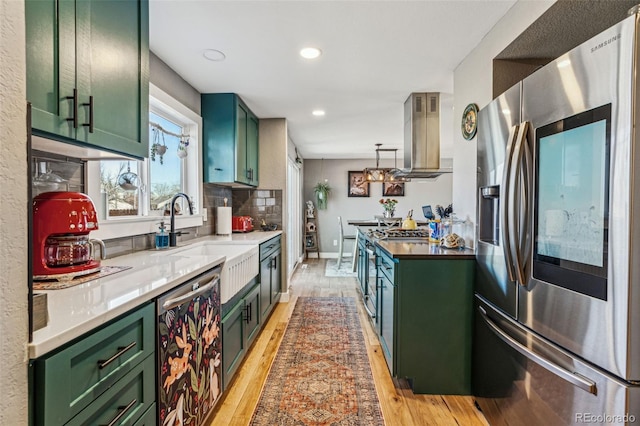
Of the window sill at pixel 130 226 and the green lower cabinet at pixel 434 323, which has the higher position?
the window sill at pixel 130 226

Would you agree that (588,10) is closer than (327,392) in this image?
Yes

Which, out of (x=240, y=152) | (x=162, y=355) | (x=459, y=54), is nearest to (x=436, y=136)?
(x=459, y=54)

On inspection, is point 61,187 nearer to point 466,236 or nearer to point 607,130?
point 607,130

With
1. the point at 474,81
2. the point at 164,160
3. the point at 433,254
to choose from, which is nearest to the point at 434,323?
the point at 433,254

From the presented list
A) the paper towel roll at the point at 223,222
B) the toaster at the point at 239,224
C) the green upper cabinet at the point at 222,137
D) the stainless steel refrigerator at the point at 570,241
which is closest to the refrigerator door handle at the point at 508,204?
the stainless steel refrigerator at the point at 570,241

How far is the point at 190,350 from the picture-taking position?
148 cm

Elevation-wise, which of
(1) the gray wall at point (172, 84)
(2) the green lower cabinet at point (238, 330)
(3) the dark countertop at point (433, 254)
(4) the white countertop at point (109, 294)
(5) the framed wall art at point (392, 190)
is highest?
(1) the gray wall at point (172, 84)

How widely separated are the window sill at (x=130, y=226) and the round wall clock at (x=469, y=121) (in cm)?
235

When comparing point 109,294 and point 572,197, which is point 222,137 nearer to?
point 109,294

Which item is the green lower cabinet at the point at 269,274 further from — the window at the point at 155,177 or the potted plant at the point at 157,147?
the potted plant at the point at 157,147

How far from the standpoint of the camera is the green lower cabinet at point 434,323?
2.01m

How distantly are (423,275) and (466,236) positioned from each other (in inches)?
23.7

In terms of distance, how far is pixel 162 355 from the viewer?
125 cm

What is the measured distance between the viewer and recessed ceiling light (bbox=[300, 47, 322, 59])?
89.5 inches
